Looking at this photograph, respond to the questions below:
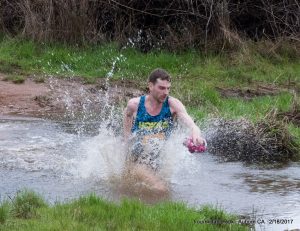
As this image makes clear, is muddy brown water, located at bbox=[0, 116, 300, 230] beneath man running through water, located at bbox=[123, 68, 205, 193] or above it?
beneath

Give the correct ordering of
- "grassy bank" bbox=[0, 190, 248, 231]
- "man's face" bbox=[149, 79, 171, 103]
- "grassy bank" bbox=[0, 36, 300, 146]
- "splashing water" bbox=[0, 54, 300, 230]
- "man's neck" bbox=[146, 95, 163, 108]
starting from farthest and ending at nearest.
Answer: "grassy bank" bbox=[0, 36, 300, 146]
"man's neck" bbox=[146, 95, 163, 108]
"man's face" bbox=[149, 79, 171, 103]
"splashing water" bbox=[0, 54, 300, 230]
"grassy bank" bbox=[0, 190, 248, 231]

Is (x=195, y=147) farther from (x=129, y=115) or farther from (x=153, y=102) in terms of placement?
(x=129, y=115)

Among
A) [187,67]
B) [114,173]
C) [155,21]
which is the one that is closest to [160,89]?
[114,173]

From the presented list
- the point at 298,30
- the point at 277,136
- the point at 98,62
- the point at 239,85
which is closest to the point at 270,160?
the point at 277,136

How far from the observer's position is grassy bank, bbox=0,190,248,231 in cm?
589

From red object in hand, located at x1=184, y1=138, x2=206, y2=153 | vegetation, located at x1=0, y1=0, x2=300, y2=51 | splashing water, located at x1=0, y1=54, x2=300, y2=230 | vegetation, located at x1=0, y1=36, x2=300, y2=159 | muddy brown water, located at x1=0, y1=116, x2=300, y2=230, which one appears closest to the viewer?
red object in hand, located at x1=184, y1=138, x2=206, y2=153

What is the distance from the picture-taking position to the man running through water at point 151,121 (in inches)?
324

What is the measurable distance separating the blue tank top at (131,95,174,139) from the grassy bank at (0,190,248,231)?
1.98 m

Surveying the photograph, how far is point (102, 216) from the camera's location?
Result: 6125mm

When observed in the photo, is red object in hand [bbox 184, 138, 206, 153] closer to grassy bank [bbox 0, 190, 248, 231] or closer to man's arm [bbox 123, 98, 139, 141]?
grassy bank [bbox 0, 190, 248, 231]

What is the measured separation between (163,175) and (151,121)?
26.4 inches

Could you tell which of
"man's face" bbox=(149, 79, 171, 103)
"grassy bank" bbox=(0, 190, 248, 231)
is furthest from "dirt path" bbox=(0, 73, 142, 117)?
"grassy bank" bbox=(0, 190, 248, 231)

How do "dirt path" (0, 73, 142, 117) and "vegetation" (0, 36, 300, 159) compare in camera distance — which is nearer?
"dirt path" (0, 73, 142, 117)

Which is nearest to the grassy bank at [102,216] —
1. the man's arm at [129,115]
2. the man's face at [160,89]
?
the man's face at [160,89]
